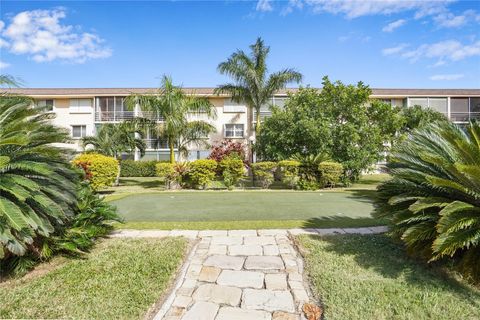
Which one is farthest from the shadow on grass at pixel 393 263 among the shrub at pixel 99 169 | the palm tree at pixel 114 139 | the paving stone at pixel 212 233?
the palm tree at pixel 114 139

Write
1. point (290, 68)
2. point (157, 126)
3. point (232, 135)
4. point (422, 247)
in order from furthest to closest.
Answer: point (232, 135) → point (290, 68) → point (157, 126) → point (422, 247)

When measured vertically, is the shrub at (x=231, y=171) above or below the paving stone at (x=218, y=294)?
above

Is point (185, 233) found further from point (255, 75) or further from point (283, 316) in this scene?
point (255, 75)

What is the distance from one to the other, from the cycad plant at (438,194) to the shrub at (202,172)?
10235 mm

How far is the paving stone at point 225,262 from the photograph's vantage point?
453 cm

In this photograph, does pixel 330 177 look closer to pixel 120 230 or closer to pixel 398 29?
pixel 398 29

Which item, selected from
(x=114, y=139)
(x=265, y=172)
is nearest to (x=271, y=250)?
(x=265, y=172)


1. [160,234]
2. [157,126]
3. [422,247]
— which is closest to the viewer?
[422,247]

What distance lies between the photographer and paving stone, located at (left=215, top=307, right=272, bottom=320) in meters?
3.20

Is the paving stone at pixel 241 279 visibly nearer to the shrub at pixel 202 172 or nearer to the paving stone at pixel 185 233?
the paving stone at pixel 185 233

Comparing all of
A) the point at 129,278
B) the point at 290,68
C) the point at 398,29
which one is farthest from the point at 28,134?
the point at 290,68

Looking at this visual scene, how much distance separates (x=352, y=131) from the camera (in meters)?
16.0

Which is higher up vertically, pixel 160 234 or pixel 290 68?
pixel 290 68

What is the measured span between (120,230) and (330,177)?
11403 mm
